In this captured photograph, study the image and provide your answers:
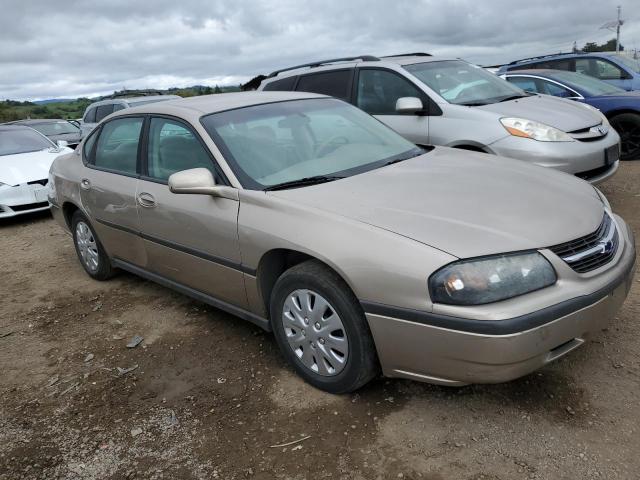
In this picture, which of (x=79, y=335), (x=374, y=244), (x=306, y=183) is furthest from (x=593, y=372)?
(x=79, y=335)

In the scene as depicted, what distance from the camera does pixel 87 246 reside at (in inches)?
197

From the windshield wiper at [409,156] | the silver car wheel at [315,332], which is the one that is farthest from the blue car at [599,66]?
the silver car wheel at [315,332]

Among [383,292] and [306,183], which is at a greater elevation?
[306,183]

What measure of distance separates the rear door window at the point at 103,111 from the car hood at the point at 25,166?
15.5ft

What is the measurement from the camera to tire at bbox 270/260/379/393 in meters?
2.63

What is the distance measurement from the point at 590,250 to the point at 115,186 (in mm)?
3234

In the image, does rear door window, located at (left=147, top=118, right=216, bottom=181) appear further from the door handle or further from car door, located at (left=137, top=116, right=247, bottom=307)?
the door handle

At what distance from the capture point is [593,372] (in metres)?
2.88

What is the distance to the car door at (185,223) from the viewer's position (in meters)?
3.23

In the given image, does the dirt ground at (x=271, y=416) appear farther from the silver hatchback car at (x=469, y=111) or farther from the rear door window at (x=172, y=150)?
the silver hatchback car at (x=469, y=111)

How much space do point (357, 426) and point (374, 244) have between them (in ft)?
2.93

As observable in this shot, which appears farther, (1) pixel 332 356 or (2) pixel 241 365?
(2) pixel 241 365

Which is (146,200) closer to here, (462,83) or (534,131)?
(534,131)

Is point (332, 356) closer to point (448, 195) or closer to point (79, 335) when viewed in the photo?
point (448, 195)
